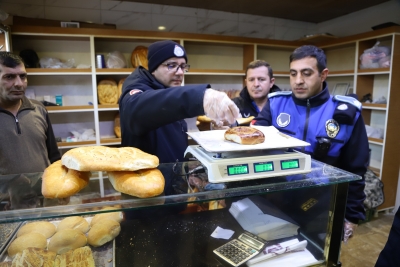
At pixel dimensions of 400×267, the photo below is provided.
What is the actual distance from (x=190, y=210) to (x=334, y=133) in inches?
35.9

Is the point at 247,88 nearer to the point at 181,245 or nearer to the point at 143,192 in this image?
the point at 181,245

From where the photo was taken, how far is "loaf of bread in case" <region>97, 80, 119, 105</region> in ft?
10.4

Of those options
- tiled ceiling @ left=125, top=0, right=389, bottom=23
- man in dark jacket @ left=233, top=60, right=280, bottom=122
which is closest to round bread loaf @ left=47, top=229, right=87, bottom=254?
man in dark jacket @ left=233, top=60, right=280, bottom=122

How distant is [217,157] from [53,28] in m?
2.87

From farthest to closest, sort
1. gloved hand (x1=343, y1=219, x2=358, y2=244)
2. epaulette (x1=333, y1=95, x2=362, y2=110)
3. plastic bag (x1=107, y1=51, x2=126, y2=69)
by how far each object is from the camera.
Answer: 1. plastic bag (x1=107, y1=51, x2=126, y2=69)
2. epaulette (x1=333, y1=95, x2=362, y2=110)
3. gloved hand (x1=343, y1=219, x2=358, y2=244)

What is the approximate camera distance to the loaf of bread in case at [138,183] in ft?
2.34

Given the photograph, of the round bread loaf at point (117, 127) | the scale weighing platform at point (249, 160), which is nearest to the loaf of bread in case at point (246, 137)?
the scale weighing platform at point (249, 160)

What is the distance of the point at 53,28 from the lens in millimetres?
2822

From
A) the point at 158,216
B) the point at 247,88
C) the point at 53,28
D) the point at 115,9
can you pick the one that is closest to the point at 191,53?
the point at 115,9

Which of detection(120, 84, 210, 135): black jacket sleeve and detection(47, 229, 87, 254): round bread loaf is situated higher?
detection(120, 84, 210, 135): black jacket sleeve

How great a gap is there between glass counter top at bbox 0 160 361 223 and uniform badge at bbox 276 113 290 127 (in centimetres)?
69

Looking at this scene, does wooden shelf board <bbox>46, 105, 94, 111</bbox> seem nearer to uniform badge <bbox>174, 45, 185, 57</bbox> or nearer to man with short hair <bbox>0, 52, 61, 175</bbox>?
man with short hair <bbox>0, 52, 61, 175</bbox>

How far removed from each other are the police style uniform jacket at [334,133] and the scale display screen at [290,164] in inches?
26.2

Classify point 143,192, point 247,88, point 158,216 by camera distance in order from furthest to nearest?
point 247,88
point 158,216
point 143,192
